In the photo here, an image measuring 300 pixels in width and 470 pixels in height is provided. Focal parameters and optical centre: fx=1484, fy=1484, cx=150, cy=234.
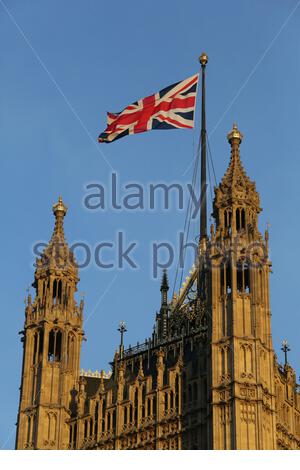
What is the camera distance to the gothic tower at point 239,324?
73312 millimetres

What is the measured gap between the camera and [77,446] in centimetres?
8062

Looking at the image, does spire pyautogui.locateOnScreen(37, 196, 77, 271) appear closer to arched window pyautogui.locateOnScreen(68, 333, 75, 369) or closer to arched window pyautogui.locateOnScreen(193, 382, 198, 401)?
arched window pyautogui.locateOnScreen(68, 333, 75, 369)

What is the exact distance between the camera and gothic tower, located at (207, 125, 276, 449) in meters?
73.3

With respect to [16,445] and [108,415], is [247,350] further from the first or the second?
[16,445]

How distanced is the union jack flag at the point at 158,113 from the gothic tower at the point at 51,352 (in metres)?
8.06

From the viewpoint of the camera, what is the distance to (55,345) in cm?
8438

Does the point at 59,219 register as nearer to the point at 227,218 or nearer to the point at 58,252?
the point at 58,252

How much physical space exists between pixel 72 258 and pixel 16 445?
12377 millimetres

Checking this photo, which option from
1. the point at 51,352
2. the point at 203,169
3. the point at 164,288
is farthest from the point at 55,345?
the point at 203,169

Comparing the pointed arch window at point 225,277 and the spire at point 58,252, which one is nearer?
the pointed arch window at point 225,277

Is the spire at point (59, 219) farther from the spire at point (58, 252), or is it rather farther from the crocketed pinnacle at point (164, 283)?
the crocketed pinnacle at point (164, 283)

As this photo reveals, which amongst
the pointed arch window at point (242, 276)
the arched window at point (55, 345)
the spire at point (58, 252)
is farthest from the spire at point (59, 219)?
the pointed arch window at point (242, 276)
